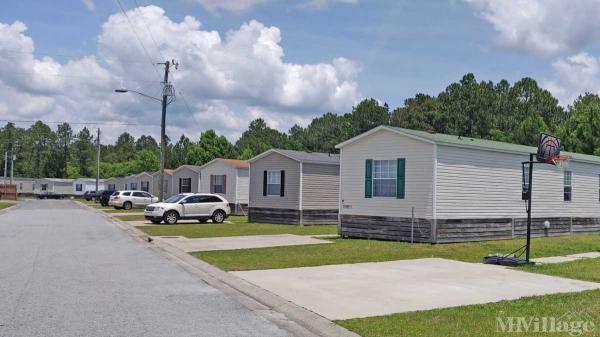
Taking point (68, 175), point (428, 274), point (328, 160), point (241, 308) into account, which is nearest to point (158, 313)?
point (241, 308)

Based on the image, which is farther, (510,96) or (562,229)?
(510,96)

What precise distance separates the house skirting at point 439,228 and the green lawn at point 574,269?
15.9 ft

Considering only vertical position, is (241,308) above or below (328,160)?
below

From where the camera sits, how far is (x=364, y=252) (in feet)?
54.0

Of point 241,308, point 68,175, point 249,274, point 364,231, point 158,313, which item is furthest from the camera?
point 68,175

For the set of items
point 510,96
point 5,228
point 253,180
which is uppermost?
point 510,96

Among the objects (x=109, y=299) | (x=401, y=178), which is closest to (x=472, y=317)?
(x=109, y=299)

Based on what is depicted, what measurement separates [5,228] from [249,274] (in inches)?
627

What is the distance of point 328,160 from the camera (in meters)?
30.5

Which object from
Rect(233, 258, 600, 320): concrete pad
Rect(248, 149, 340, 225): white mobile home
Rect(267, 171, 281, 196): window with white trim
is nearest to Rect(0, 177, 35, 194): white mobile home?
Rect(248, 149, 340, 225): white mobile home

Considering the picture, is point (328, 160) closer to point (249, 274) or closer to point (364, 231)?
point (364, 231)

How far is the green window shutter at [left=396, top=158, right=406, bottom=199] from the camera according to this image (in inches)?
761

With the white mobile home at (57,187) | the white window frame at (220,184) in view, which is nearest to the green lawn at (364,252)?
the white window frame at (220,184)

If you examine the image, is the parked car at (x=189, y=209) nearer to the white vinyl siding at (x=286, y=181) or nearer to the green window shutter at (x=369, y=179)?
the white vinyl siding at (x=286, y=181)
